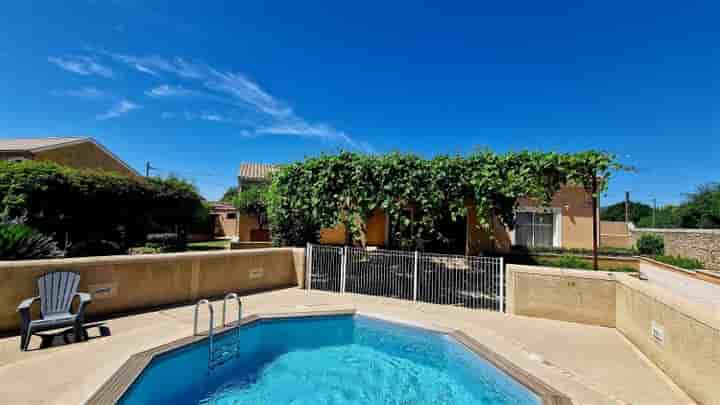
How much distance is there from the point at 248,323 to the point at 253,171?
24.6 m

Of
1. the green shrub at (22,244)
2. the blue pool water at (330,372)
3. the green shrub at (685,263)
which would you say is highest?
the green shrub at (22,244)

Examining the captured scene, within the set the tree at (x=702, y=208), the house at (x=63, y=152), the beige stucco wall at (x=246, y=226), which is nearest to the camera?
the house at (x=63, y=152)

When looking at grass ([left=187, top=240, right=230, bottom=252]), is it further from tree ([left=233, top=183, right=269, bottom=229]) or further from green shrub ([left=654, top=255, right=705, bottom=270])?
green shrub ([left=654, top=255, right=705, bottom=270])

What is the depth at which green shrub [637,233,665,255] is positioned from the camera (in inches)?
734

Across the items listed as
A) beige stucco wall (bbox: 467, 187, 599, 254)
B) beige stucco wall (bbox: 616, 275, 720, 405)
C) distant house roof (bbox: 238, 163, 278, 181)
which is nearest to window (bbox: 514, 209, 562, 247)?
beige stucco wall (bbox: 467, 187, 599, 254)

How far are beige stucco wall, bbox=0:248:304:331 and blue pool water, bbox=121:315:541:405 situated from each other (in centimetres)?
272

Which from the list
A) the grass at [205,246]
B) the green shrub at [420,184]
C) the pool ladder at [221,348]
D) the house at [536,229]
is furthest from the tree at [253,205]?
the pool ladder at [221,348]

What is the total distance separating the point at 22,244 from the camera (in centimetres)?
663

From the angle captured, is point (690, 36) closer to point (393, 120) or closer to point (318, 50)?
point (393, 120)

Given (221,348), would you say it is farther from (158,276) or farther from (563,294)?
(563,294)

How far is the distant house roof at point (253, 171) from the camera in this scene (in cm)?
2759

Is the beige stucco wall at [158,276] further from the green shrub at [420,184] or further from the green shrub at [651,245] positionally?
the green shrub at [651,245]

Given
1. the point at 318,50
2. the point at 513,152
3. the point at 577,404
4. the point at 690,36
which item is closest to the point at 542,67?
the point at 690,36

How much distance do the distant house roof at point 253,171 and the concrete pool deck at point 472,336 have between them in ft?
69.4
